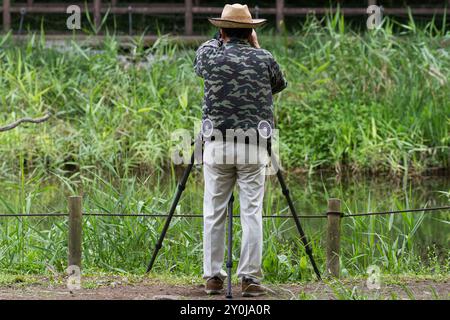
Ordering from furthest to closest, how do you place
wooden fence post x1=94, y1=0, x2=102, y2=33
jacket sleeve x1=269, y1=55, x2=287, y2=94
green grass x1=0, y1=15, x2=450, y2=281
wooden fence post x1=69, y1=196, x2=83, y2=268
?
wooden fence post x1=94, y1=0, x2=102, y2=33, green grass x1=0, y1=15, x2=450, y2=281, wooden fence post x1=69, y1=196, x2=83, y2=268, jacket sleeve x1=269, y1=55, x2=287, y2=94

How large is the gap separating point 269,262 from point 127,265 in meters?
1.05

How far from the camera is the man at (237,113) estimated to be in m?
6.47

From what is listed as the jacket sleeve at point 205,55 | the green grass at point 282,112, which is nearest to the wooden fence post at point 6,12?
the green grass at point 282,112

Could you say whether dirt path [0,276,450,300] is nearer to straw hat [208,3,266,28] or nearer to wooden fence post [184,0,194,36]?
straw hat [208,3,266,28]

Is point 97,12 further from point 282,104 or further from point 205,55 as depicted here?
point 205,55

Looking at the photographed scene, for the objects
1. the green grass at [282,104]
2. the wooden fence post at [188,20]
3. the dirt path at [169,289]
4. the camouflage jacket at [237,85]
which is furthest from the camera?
the wooden fence post at [188,20]

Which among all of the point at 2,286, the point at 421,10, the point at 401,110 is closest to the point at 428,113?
the point at 401,110

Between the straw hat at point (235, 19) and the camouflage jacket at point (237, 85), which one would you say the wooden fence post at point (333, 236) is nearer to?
the camouflage jacket at point (237, 85)

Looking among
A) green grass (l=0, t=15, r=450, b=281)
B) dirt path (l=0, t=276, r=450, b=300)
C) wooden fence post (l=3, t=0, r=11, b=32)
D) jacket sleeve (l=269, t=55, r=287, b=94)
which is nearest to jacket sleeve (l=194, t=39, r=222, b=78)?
jacket sleeve (l=269, t=55, r=287, b=94)

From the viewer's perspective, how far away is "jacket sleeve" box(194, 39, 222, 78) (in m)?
6.54

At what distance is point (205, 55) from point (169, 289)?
4.88 feet

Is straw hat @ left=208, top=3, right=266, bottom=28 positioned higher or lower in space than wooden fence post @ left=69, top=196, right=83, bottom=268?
higher

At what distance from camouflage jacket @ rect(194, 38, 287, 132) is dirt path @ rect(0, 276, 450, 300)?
3.41 feet
